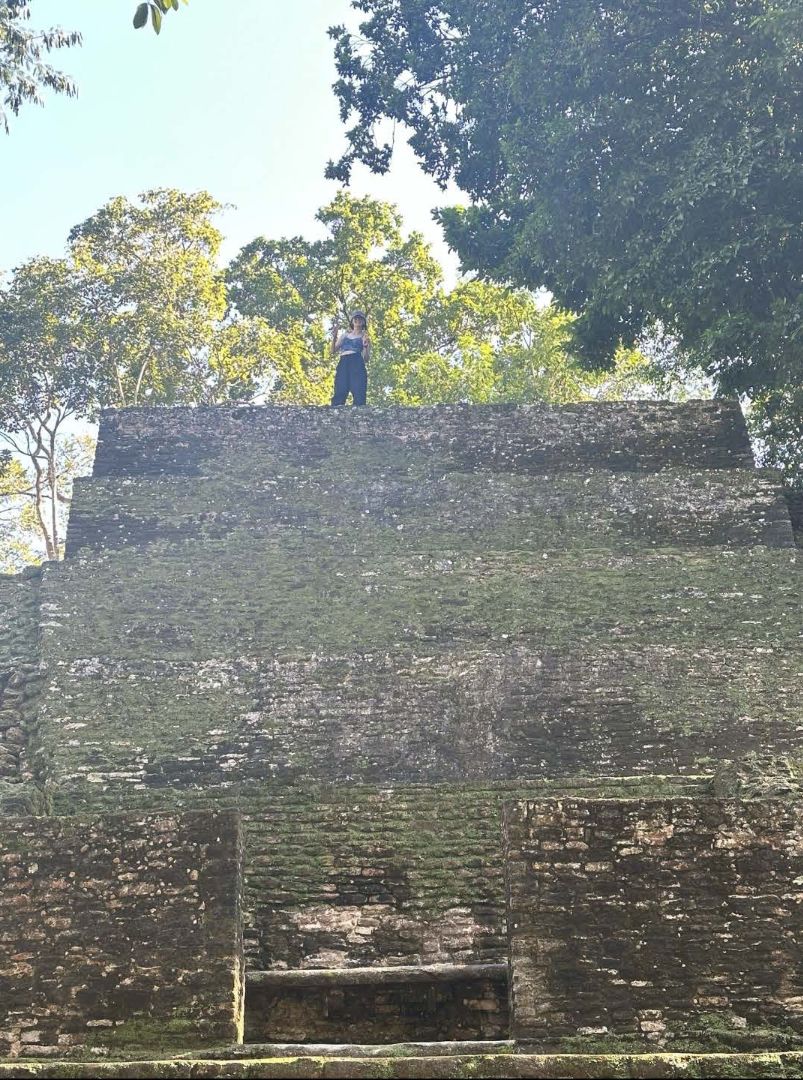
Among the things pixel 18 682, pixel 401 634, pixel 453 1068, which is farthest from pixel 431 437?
pixel 453 1068

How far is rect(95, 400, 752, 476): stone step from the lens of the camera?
13789 millimetres

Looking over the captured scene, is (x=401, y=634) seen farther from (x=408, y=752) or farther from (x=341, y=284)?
(x=341, y=284)

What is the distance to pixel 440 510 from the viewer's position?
42.3 feet

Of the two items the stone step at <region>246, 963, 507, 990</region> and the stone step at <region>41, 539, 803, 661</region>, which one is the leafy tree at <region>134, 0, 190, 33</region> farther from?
the stone step at <region>41, 539, 803, 661</region>

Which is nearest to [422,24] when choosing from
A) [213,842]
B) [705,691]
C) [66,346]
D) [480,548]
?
[480,548]

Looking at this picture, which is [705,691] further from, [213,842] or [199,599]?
[213,842]

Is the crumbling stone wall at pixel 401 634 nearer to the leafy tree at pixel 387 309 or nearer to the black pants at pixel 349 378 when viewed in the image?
the black pants at pixel 349 378

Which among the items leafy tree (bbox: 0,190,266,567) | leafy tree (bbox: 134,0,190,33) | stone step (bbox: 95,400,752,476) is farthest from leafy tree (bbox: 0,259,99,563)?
leafy tree (bbox: 134,0,190,33)

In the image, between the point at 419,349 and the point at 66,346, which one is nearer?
the point at 66,346

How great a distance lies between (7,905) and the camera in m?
5.40

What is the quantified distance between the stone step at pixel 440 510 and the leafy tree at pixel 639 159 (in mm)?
1437

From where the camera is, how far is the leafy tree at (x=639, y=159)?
12109 millimetres

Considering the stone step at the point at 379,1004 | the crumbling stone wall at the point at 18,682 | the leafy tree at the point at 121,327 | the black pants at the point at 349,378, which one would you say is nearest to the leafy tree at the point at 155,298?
the leafy tree at the point at 121,327

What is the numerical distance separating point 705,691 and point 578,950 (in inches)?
221
